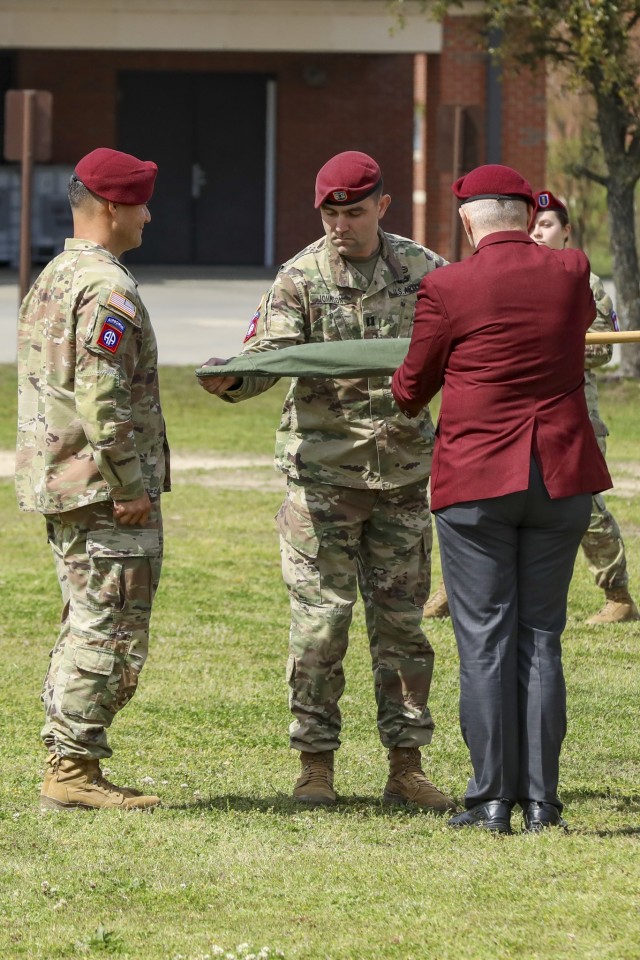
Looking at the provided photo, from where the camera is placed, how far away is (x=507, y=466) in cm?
444

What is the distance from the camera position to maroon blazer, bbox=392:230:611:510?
4.43 m

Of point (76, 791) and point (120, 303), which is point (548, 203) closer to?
point (120, 303)

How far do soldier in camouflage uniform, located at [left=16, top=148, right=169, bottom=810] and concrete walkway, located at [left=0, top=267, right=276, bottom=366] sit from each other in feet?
43.0

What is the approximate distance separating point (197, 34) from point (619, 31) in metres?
11.1

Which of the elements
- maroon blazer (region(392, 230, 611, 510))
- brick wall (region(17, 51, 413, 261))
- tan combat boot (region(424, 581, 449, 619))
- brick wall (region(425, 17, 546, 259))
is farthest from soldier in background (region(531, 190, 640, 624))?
brick wall (region(17, 51, 413, 261))

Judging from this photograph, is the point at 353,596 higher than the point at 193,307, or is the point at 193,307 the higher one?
the point at 193,307

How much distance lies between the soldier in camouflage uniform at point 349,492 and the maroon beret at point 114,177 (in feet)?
1.86

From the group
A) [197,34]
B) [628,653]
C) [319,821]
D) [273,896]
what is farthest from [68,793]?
[197,34]

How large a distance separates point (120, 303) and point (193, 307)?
18532mm

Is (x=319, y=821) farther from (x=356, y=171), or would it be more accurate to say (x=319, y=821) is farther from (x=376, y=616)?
(x=356, y=171)

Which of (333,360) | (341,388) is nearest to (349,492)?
(341,388)

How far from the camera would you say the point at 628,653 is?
755cm

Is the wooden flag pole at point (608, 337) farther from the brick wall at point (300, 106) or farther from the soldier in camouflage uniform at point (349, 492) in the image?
the brick wall at point (300, 106)

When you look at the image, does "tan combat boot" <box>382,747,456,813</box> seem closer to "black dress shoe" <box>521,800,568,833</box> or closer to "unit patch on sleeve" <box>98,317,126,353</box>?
"black dress shoe" <box>521,800,568,833</box>
